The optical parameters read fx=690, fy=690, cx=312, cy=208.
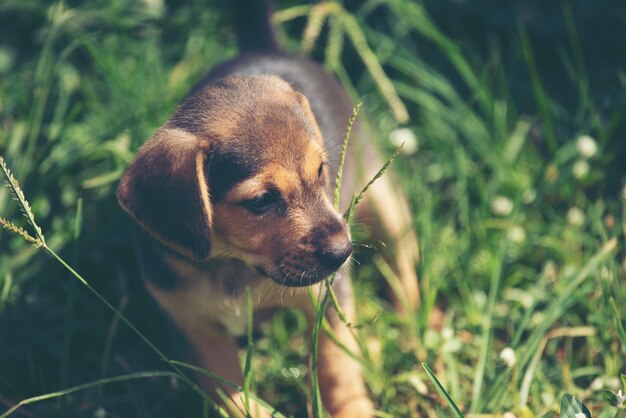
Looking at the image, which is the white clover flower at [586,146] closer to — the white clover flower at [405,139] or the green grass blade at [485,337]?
the green grass blade at [485,337]

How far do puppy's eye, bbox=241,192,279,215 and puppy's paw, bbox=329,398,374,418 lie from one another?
3.82 ft

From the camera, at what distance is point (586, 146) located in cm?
404

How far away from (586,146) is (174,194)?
2.56 meters

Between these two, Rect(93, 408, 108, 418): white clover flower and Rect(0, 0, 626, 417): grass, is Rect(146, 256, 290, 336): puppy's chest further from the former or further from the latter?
Rect(93, 408, 108, 418): white clover flower

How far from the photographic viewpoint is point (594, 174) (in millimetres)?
4066

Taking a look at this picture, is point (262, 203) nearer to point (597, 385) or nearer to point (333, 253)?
point (333, 253)

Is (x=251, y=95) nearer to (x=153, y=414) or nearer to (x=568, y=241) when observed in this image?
(x=153, y=414)

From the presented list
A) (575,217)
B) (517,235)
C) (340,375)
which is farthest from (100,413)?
(575,217)

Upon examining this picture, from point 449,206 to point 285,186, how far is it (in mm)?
2190

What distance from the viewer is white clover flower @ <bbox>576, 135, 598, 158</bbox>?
13.3ft

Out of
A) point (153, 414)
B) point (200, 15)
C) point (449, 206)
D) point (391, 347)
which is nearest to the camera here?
point (153, 414)

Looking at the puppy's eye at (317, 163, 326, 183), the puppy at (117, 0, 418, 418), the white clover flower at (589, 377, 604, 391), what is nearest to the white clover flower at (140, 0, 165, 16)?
the puppy at (117, 0, 418, 418)

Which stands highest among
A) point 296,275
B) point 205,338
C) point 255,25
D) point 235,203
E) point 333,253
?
point 255,25

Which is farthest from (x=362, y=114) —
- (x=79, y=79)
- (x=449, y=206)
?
(x=79, y=79)
